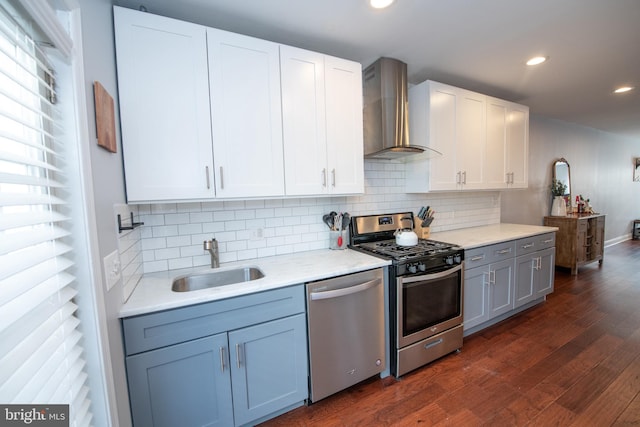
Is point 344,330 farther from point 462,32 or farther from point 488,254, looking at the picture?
point 462,32

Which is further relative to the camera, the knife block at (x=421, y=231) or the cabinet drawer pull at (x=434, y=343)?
the knife block at (x=421, y=231)

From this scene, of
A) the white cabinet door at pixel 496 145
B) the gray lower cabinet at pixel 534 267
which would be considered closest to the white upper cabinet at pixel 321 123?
the white cabinet door at pixel 496 145

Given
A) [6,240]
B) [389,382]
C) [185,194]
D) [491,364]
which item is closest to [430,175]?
[491,364]

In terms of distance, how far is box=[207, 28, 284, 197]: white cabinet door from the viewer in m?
1.61

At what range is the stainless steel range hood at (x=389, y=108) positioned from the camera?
2.26 m

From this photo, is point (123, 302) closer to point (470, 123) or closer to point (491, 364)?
point (491, 364)

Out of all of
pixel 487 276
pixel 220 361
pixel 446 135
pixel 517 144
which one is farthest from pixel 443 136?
pixel 220 361

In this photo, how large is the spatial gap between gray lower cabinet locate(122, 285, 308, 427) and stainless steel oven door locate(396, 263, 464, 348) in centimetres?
77

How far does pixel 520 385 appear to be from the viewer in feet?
6.15

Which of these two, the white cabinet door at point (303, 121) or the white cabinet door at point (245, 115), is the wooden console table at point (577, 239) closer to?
the white cabinet door at point (303, 121)

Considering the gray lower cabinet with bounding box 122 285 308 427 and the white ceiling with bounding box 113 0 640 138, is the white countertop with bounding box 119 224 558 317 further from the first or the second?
the white ceiling with bounding box 113 0 640 138

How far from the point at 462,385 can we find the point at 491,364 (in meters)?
0.41

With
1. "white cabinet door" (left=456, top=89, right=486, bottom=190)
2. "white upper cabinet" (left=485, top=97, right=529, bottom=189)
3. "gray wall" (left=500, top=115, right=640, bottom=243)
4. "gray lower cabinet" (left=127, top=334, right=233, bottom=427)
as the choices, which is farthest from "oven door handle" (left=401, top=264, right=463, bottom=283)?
"gray wall" (left=500, top=115, right=640, bottom=243)

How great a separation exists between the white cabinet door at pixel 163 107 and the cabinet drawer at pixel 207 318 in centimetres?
66
